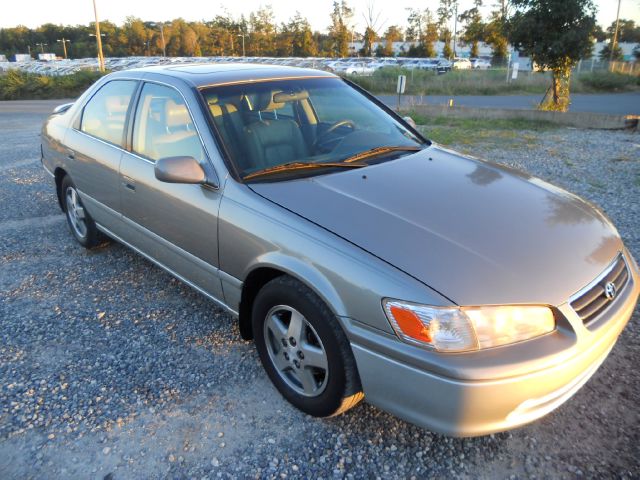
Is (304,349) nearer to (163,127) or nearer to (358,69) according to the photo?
(163,127)

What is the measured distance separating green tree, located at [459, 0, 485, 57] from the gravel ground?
45.8 metres

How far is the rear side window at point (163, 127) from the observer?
2.96 metres

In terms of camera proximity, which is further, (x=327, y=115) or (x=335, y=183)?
(x=327, y=115)

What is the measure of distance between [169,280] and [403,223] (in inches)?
95.1

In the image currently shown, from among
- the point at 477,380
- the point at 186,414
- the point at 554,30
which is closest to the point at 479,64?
the point at 554,30

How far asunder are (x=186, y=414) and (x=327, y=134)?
6.15 feet

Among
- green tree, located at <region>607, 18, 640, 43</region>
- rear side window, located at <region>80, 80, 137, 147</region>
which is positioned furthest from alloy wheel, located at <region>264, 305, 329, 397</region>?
green tree, located at <region>607, 18, 640, 43</region>

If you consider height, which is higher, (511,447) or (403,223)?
(403,223)

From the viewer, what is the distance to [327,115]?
11.1 feet

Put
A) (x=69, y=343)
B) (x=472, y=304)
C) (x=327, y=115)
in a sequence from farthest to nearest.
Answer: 1. (x=327, y=115)
2. (x=69, y=343)
3. (x=472, y=304)

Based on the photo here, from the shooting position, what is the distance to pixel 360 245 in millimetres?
2119

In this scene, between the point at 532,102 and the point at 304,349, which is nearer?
the point at 304,349

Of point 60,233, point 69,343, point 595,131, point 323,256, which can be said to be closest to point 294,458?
point 323,256

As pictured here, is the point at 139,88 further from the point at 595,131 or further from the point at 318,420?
Result: the point at 595,131
